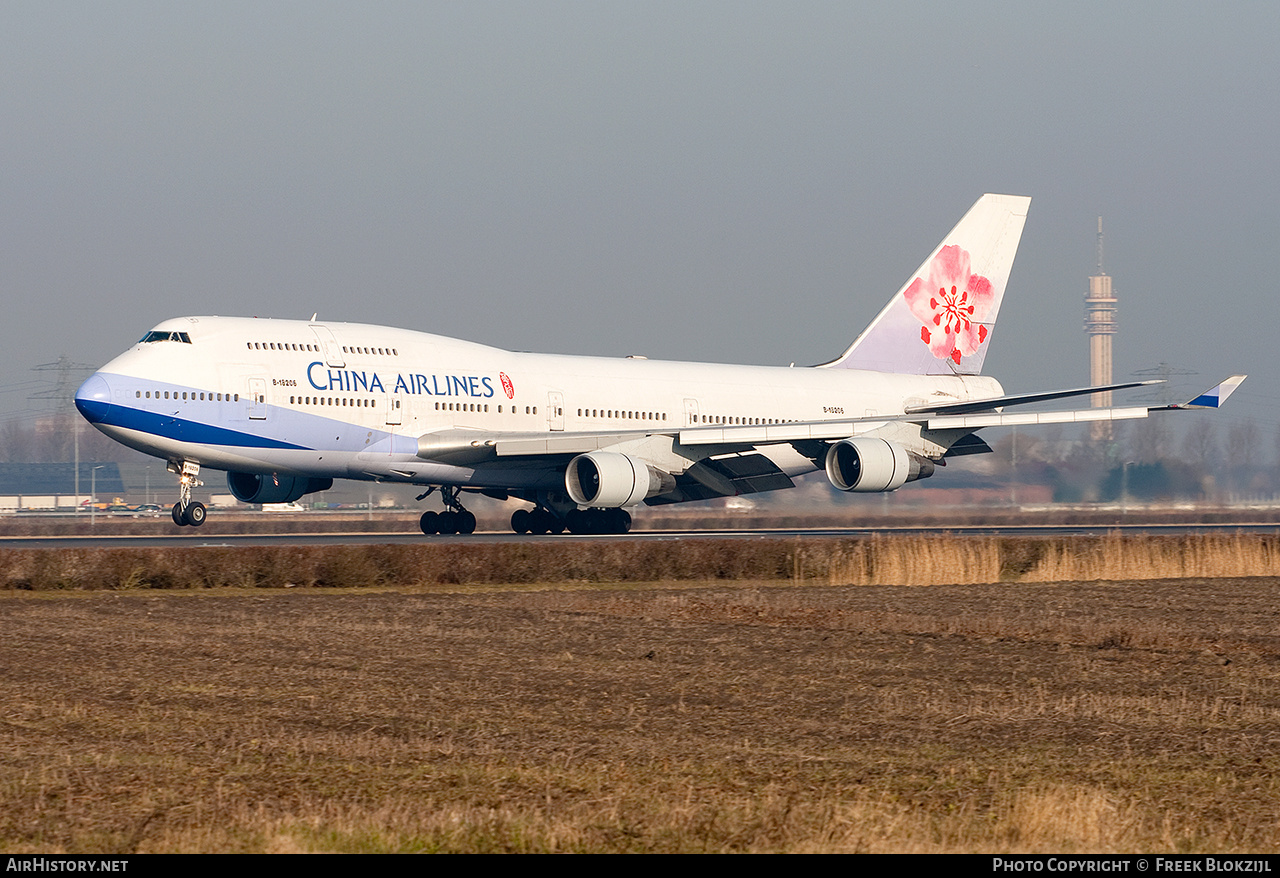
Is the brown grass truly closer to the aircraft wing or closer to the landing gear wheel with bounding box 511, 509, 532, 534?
the aircraft wing

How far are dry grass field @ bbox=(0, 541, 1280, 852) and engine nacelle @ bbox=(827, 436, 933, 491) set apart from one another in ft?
49.7

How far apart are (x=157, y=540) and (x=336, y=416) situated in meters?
5.04

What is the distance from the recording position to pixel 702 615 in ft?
60.5

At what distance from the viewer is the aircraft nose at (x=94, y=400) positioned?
2970cm

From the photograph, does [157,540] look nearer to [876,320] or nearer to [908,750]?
[876,320]

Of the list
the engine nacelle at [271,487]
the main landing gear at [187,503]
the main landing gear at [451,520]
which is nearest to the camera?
the main landing gear at [187,503]

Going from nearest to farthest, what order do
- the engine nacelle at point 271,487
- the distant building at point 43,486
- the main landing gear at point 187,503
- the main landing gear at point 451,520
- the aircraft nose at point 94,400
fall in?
the aircraft nose at point 94,400 < the main landing gear at point 187,503 < the engine nacelle at point 271,487 < the main landing gear at point 451,520 < the distant building at point 43,486

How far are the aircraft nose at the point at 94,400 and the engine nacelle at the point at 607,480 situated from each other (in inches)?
370

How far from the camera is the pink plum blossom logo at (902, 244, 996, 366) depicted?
4309 centimetres

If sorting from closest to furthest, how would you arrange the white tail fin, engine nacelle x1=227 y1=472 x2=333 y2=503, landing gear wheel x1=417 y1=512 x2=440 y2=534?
engine nacelle x1=227 y1=472 x2=333 y2=503 → landing gear wheel x1=417 y1=512 x2=440 y2=534 → the white tail fin

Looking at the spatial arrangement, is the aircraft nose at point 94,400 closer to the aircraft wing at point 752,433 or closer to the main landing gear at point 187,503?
the main landing gear at point 187,503

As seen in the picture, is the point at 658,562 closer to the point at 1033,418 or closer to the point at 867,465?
the point at 867,465

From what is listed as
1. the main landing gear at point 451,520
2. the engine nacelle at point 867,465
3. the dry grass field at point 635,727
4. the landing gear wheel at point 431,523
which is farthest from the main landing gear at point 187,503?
the engine nacelle at point 867,465

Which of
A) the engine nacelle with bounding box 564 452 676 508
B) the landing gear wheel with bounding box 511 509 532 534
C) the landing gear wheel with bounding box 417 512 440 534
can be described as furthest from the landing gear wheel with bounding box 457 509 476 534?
the engine nacelle with bounding box 564 452 676 508
